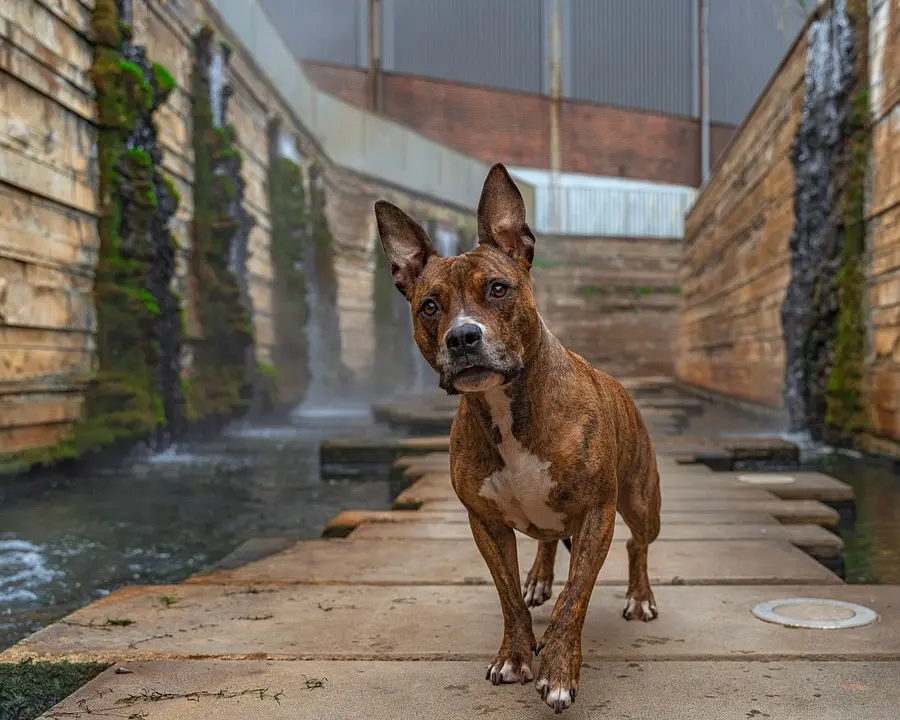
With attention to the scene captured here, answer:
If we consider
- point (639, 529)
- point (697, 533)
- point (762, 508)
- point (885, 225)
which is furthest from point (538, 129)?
point (639, 529)

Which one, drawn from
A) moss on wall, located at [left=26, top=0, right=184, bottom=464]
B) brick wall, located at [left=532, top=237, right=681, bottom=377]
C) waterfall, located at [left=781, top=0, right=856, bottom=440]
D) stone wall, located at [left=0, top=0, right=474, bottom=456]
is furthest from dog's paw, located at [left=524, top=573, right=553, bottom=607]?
brick wall, located at [left=532, top=237, right=681, bottom=377]

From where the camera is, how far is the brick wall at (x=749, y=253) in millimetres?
10562

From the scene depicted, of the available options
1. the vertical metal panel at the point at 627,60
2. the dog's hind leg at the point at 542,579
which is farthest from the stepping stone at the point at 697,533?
the vertical metal panel at the point at 627,60

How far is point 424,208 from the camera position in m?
22.6

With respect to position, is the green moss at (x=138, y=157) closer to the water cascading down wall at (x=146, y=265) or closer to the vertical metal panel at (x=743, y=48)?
the water cascading down wall at (x=146, y=265)

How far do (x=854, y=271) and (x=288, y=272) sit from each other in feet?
33.7

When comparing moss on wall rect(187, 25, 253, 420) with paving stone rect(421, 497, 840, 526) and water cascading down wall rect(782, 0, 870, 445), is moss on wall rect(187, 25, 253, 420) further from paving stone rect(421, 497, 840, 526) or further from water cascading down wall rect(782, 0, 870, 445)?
water cascading down wall rect(782, 0, 870, 445)

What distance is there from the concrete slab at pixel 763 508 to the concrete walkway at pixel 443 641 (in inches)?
19.6

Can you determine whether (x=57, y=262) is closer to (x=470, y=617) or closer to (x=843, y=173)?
(x=470, y=617)

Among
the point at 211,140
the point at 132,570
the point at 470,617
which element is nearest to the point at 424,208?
the point at 211,140

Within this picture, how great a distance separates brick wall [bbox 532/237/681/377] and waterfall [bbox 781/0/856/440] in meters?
12.5

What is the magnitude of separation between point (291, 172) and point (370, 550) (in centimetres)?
1339

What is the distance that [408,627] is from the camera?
2.60m

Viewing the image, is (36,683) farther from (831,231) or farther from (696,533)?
(831,231)
